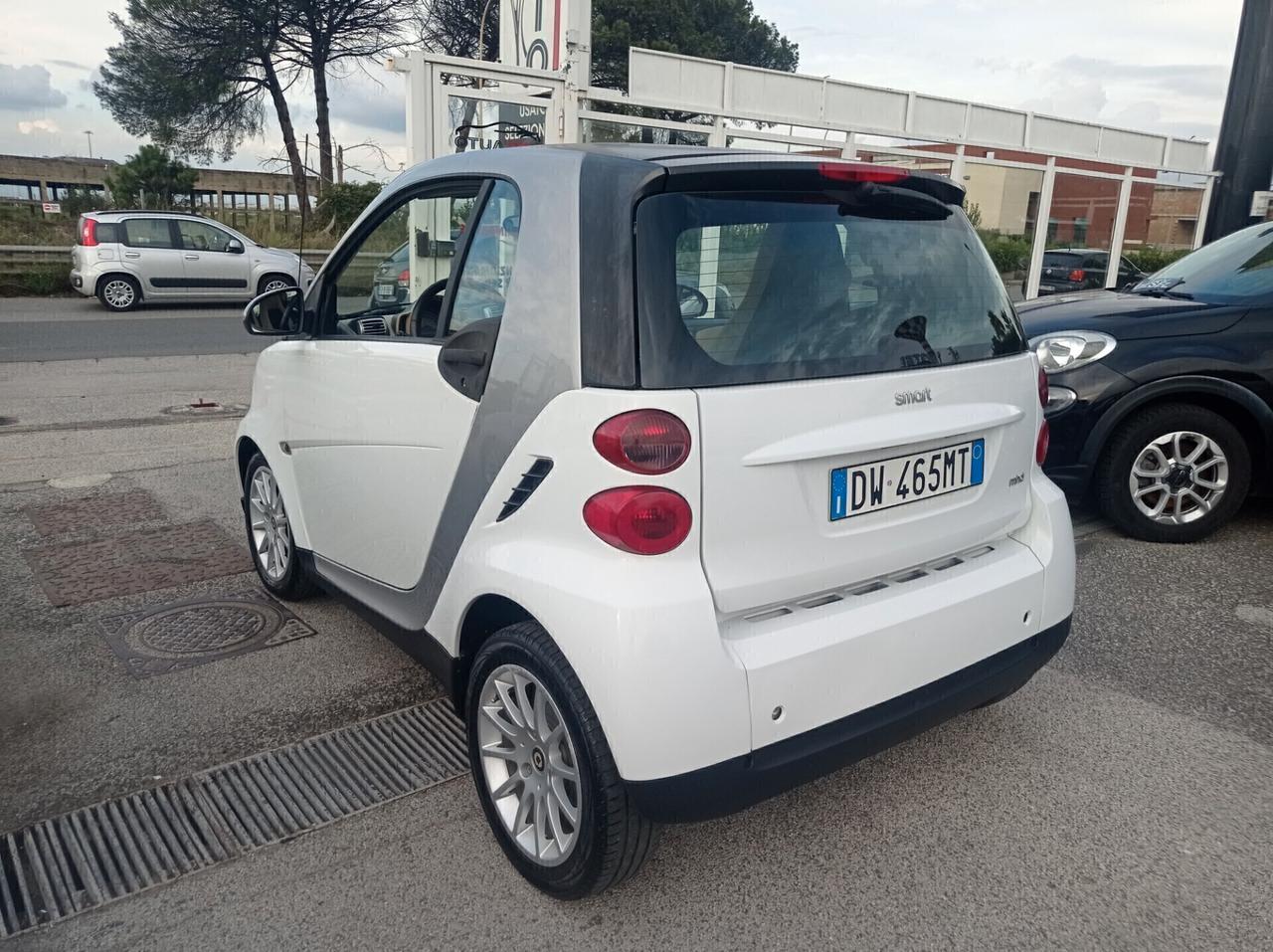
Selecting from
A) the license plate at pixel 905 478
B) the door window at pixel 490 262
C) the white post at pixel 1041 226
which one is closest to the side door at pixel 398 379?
the door window at pixel 490 262

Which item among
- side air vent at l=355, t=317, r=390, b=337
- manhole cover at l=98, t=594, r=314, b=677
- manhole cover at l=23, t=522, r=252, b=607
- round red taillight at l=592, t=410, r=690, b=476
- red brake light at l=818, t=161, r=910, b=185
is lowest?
manhole cover at l=23, t=522, r=252, b=607

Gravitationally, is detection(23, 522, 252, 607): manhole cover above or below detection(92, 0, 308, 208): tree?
below

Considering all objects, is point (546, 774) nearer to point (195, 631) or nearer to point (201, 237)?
point (195, 631)

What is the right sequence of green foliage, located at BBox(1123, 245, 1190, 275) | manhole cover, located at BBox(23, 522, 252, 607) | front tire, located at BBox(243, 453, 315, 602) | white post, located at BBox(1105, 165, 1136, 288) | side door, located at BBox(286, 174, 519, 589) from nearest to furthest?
side door, located at BBox(286, 174, 519, 589), front tire, located at BBox(243, 453, 315, 602), manhole cover, located at BBox(23, 522, 252, 607), white post, located at BBox(1105, 165, 1136, 288), green foliage, located at BBox(1123, 245, 1190, 275)

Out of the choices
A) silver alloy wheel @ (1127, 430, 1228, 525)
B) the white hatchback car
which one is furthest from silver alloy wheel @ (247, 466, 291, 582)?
silver alloy wheel @ (1127, 430, 1228, 525)

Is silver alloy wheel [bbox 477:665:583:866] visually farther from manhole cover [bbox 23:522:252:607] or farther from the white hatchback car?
manhole cover [bbox 23:522:252:607]

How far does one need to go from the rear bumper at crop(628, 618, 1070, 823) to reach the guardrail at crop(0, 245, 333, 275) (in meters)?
19.3

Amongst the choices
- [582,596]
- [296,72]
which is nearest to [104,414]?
[582,596]

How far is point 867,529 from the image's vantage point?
2.39m

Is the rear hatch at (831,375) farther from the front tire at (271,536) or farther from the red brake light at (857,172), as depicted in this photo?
the front tire at (271,536)

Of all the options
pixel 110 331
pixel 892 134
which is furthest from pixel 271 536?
pixel 110 331

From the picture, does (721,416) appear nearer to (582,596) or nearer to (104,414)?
(582,596)

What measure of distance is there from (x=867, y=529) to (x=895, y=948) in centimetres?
95

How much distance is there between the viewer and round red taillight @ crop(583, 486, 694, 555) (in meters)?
→ 2.10
